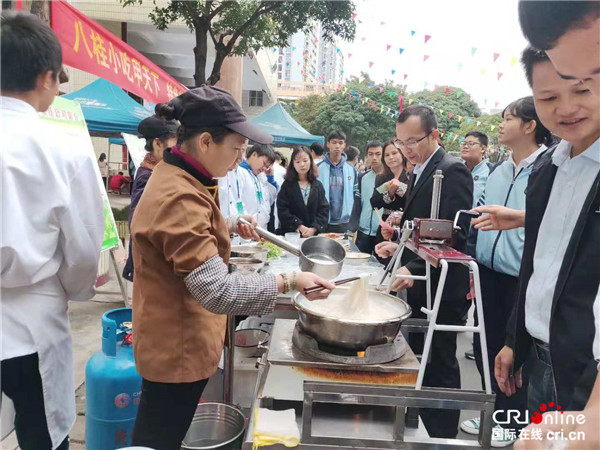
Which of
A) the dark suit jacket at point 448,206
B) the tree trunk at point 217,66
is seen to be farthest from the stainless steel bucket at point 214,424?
the tree trunk at point 217,66

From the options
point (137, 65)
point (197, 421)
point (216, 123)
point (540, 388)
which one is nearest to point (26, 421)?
point (197, 421)

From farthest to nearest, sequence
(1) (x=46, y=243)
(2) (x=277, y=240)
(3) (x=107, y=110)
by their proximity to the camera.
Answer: (3) (x=107, y=110) < (2) (x=277, y=240) < (1) (x=46, y=243)

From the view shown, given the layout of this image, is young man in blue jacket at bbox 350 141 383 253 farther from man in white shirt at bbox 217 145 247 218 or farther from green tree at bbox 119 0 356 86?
green tree at bbox 119 0 356 86

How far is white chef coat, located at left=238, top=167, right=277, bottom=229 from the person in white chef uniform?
3381 millimetres

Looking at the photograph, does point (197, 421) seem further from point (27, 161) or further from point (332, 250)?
point (27, 161)

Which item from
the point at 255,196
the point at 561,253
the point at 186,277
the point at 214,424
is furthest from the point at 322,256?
the point at 255,196

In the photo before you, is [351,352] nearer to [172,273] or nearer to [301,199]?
[172,273]

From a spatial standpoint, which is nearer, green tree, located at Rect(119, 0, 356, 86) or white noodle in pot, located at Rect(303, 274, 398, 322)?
white noodle in pot, located at Rect(303, 274, 398, 322)

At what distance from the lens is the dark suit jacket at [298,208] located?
526 centimetres

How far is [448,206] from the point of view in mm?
2523

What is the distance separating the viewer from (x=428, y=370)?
Answer: 2.46 m

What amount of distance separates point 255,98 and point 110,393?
32.1m

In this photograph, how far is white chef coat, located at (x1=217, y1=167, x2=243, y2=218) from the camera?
4621 millimetres

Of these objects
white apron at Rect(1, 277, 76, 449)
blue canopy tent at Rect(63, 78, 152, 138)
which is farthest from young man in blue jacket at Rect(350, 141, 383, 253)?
blue canopy tent at Rect(63, 78, 152, 138)
